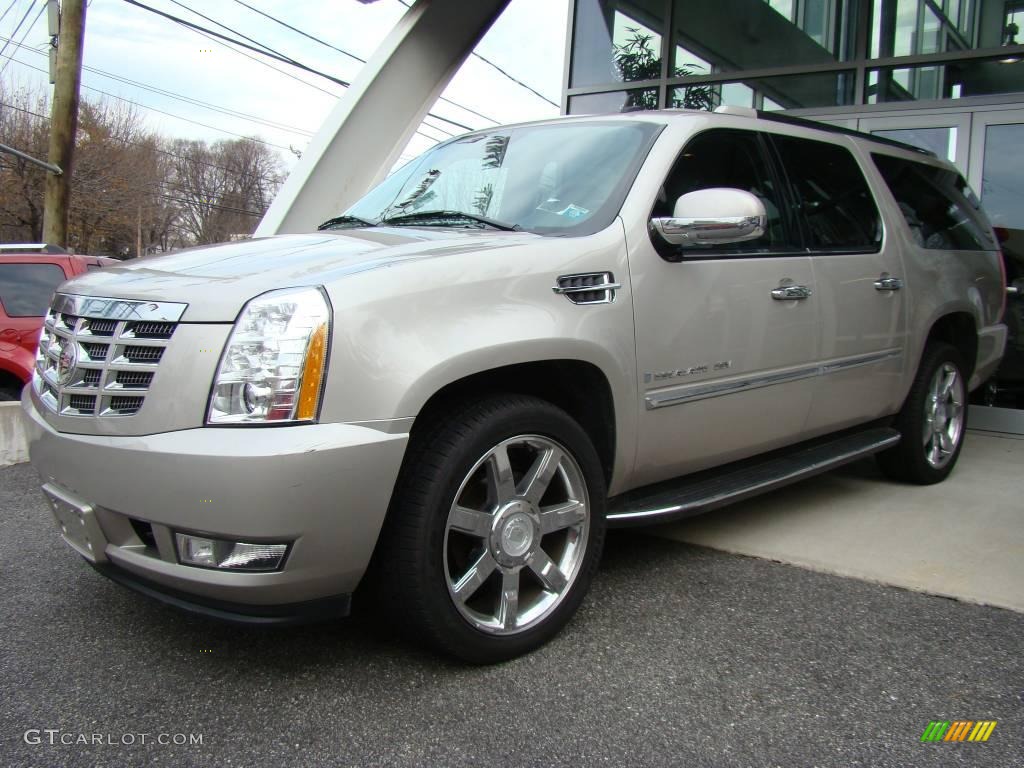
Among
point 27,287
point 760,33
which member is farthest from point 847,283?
point 27,287

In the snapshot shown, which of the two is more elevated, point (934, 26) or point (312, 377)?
point (934, 26)

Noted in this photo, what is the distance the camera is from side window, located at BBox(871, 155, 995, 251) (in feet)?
14.5

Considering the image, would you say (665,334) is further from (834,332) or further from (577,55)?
(577,55)

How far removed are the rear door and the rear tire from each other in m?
0.24

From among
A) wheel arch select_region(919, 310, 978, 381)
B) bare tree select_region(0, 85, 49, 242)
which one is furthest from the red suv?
bare tree select_region(0, 85, 49, 242)

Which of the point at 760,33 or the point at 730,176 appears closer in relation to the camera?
the point at 730,176

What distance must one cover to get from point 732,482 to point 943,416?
2.09 meters

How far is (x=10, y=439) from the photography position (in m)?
5.50

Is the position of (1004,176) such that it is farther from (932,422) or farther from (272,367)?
(272,367)

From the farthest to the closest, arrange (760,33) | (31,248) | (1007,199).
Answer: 1. (760,33)
2. (31,248)
3. (1007,199)

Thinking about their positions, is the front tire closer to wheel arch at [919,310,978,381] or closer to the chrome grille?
the chrome grille

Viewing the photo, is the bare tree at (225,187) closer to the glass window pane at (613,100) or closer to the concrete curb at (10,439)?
the glass window pane at (613,100)

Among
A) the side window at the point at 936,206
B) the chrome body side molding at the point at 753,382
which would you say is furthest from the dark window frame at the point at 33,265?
the side window at the point at 936,206

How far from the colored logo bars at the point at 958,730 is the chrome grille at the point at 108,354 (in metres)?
2.25
